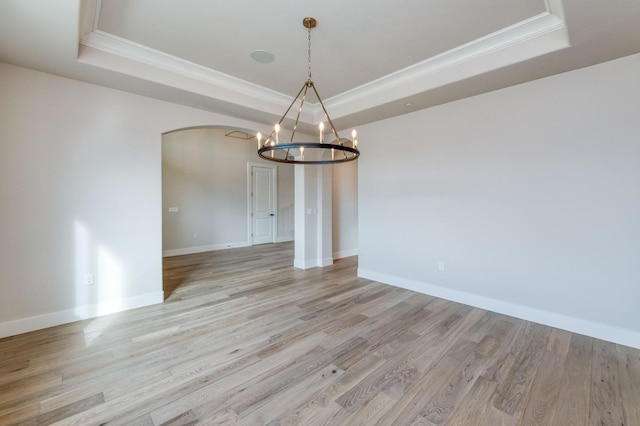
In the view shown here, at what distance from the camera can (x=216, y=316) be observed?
3211mm

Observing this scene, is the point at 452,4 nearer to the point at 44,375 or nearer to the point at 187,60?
the point at 187,60

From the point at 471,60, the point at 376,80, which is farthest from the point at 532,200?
the point at 376,80

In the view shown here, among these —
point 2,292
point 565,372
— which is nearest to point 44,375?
point 2,292

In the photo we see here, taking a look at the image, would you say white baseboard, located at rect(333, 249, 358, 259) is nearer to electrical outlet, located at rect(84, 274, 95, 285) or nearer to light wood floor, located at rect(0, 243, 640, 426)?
light wood floor, located at rect(0, 243, 640, 426)

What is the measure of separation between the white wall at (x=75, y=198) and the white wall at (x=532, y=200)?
145 inches

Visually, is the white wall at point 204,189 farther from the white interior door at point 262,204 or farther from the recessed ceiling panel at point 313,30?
the recessed ceiling panel at point 313,30

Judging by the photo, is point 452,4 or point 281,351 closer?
point 452,4

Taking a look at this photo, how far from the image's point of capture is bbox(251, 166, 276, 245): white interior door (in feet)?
27.0

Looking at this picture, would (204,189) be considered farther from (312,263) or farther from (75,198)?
(75,198)

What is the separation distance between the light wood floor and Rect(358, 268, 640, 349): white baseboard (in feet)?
0.36

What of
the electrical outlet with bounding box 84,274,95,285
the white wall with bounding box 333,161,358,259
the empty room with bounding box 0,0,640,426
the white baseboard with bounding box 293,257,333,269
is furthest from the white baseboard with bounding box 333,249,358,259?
the electrical outlet with bounding box 84,274,95,285

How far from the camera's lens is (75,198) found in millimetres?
3076

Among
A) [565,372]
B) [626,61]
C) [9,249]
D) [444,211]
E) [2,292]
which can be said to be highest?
[626,61]

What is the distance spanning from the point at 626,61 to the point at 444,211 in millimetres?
2244
